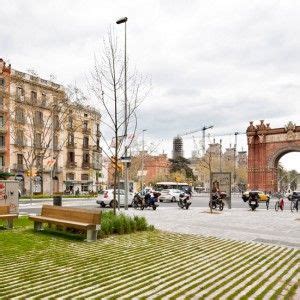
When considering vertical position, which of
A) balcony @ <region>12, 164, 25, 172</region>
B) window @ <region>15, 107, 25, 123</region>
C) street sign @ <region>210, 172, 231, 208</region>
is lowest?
street sign @ <region>210, 172, 231, 208</region>

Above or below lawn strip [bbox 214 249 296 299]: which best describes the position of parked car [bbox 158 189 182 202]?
below

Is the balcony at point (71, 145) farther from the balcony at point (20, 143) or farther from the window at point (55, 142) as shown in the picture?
the balcony at point (20, 143)

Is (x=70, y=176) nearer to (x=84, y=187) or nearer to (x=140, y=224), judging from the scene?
(x=84, y=187)

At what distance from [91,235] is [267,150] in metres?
59.9

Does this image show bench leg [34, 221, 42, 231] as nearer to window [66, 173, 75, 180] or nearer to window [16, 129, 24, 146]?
window [16, 129, 24, 146]

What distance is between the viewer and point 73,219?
12.4m

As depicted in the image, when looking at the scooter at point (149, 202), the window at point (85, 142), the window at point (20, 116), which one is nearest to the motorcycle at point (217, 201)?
the scooter at point (149, 202)

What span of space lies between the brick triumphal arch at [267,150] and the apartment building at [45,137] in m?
25.7

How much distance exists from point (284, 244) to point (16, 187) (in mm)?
11562

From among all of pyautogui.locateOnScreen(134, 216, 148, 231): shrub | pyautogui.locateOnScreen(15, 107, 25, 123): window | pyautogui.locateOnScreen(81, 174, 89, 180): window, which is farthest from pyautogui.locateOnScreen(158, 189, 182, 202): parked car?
pyautogui.locateOnScreen(81, 174, 89, 180): window

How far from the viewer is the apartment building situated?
51.4m

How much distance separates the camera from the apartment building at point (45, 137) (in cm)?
5138

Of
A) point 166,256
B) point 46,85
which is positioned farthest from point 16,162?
point 166,256

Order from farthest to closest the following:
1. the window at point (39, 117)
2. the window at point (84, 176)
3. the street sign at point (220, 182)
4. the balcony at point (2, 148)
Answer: the window at point (84, 176) < the window at point (39, 117) < the balcony at point (2, 148) < the street sign at point (220, 182)
